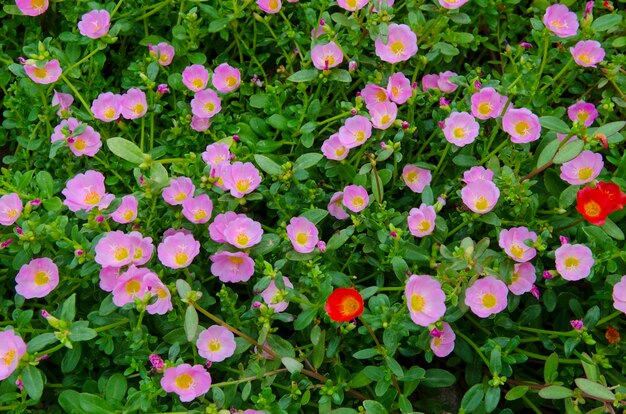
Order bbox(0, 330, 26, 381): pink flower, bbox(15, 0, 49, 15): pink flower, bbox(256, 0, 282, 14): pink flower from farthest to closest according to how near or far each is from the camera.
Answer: bbox(15, 0, 49, 15): pink flower, bbox(256, 0, 282, 14): pink flower, bbox(0, 330, 26, 381): pink flower

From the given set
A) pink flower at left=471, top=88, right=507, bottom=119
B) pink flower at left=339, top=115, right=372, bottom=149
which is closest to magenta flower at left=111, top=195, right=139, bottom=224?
pink flower at left=339, top=115, right=372, bottom=149

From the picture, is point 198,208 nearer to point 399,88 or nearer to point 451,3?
point 399,88

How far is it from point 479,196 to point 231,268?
30.0 inches

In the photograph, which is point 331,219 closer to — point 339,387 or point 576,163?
point 339,387

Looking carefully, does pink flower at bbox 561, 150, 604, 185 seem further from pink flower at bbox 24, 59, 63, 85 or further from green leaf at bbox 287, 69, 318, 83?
A: pink flower at bbox 24, 59, 63, 85

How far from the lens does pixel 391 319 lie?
173 centimetres

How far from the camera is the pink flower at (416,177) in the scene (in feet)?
6.97

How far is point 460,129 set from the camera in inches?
82.0

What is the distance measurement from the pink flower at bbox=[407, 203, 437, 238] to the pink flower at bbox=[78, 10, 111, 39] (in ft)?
4.24

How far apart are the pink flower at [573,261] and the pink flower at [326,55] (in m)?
0.97

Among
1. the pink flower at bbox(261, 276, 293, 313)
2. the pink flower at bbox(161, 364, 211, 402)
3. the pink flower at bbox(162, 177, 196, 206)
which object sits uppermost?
the pink flower at bbox(162, 177, 196, 206)

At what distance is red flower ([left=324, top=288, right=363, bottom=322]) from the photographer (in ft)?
5.42

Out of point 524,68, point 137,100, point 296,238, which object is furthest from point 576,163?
point 137,100

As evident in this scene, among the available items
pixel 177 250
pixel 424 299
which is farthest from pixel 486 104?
pixel 177 250
